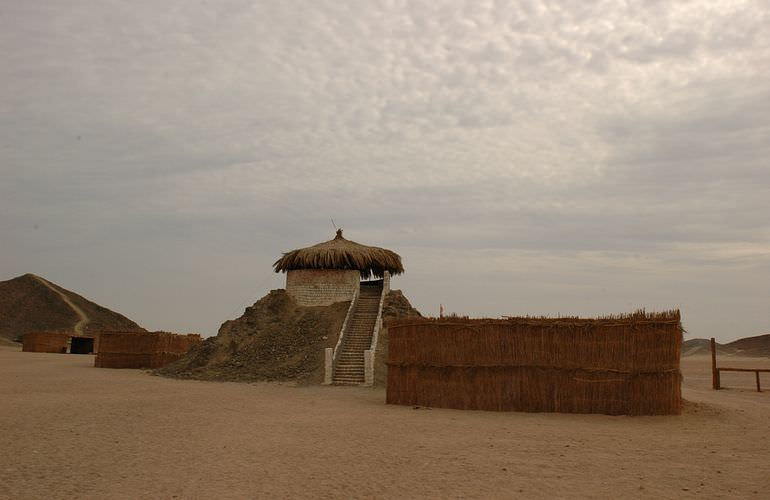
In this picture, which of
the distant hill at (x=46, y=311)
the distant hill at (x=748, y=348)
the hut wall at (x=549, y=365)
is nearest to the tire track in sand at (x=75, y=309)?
the distant hill at (x=46, y=311)

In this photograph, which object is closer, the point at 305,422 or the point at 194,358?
the point at 305,422

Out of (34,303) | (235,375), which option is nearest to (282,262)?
(235,375)

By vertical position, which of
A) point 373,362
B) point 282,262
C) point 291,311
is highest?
point 282,262

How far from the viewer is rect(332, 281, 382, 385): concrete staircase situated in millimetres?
22609

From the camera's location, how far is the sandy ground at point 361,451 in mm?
7758

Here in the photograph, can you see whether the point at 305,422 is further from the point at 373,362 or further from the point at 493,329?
the point at 373,362

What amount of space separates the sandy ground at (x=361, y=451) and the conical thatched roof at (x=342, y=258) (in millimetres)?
12308

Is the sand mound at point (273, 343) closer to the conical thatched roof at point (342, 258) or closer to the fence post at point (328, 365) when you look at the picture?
the fence post at point (328, 365)

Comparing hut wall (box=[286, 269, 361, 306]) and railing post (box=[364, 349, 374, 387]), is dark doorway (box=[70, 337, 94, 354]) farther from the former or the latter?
railing post (box=[364, 349, 374, 387])

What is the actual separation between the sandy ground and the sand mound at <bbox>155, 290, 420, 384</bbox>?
23.5 ft

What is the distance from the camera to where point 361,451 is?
10.0 metres

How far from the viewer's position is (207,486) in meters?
7.78

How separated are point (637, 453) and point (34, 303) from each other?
77428 millimetres

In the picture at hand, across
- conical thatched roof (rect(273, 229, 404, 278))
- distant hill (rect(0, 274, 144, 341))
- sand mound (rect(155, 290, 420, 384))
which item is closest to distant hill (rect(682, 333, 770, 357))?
conical thatched roof (rect(273, 229, 404, 278))
